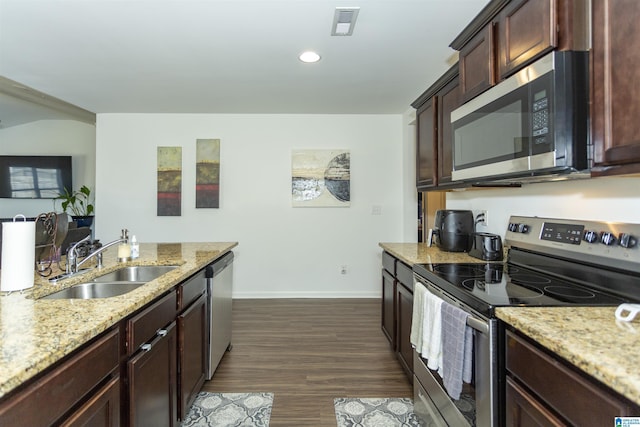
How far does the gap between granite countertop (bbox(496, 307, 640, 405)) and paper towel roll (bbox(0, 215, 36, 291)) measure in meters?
1.71

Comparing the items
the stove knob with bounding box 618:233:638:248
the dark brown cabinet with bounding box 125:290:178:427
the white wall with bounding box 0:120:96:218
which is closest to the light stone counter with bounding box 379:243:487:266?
the stove knob with bounding box 618:233:638:248

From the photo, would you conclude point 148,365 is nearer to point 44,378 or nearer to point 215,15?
point 44,378

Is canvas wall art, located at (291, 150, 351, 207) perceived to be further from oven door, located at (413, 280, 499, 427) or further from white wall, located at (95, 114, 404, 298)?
oven door, located at (413, 280, 499, 427)

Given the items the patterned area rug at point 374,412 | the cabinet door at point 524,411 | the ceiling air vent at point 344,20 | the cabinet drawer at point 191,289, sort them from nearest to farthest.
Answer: the cabinet door at point 524,411 → the cabinet drawer at point 191,289 → the patterned area rug at point 374,412 → the ceiling air vent at point 344,20

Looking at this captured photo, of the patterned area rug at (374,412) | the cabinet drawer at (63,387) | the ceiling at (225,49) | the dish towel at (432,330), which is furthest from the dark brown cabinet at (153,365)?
the ceiling at (225,49)

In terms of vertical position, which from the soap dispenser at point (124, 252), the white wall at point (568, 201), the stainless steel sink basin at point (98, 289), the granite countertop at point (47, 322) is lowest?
the stainless steel sink basin at point (98, 289)

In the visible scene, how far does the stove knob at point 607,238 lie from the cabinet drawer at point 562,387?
66 centimetres

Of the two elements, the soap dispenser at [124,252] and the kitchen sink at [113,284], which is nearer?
the kitchen sink at [113,284]

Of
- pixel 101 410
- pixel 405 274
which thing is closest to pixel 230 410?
pixel 101 410

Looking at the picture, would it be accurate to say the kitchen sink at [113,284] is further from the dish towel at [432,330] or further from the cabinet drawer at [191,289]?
the dish towel at [432,330]

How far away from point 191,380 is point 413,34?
8.62ft

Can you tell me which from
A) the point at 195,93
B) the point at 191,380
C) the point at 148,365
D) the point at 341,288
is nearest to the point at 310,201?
the point at 341,288

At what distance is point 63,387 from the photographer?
836 millimetres

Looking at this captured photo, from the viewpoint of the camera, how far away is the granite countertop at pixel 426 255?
6.59 ft
